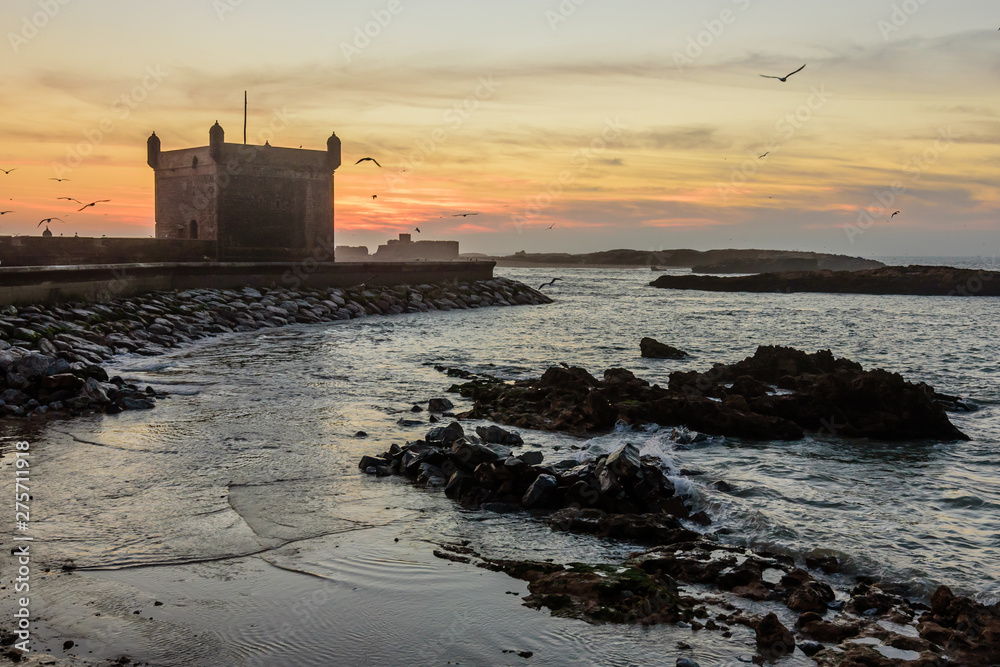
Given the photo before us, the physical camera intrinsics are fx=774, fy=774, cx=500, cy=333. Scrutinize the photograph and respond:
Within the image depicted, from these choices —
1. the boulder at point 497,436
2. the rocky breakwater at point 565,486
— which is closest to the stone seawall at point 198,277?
the boulder at point 497,436

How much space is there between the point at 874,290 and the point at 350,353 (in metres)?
59.2

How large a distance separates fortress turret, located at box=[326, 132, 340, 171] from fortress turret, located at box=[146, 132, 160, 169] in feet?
25.8

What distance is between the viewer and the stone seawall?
16.2 metres

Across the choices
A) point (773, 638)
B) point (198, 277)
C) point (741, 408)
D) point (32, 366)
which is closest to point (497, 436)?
point (741, 408)

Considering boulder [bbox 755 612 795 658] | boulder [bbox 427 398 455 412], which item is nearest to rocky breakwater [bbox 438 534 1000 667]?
boulder [bbox 755 612 795 658]

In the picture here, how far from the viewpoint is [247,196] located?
33500 mm

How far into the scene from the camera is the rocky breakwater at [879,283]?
63.8m

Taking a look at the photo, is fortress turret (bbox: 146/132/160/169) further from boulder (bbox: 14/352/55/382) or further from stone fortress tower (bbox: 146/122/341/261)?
boulder (bbox: 14/352/55/382)

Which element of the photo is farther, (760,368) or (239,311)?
(239,311)

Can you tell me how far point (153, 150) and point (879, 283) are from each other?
56.3 metres

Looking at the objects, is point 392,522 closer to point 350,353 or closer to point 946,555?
point 946,555

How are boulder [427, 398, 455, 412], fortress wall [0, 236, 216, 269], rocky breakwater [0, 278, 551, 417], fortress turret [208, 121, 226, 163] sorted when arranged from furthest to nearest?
fortress turret [208, 121, 226, 163] < fortress wall [0, 236, 216, 269] < boulder [427, 398, 455, 412] < rocky breakwater [0, 278, 551, 417]

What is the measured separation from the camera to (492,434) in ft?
26.1

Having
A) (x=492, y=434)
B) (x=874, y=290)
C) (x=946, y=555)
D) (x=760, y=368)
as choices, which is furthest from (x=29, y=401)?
(x=874, y=290)
